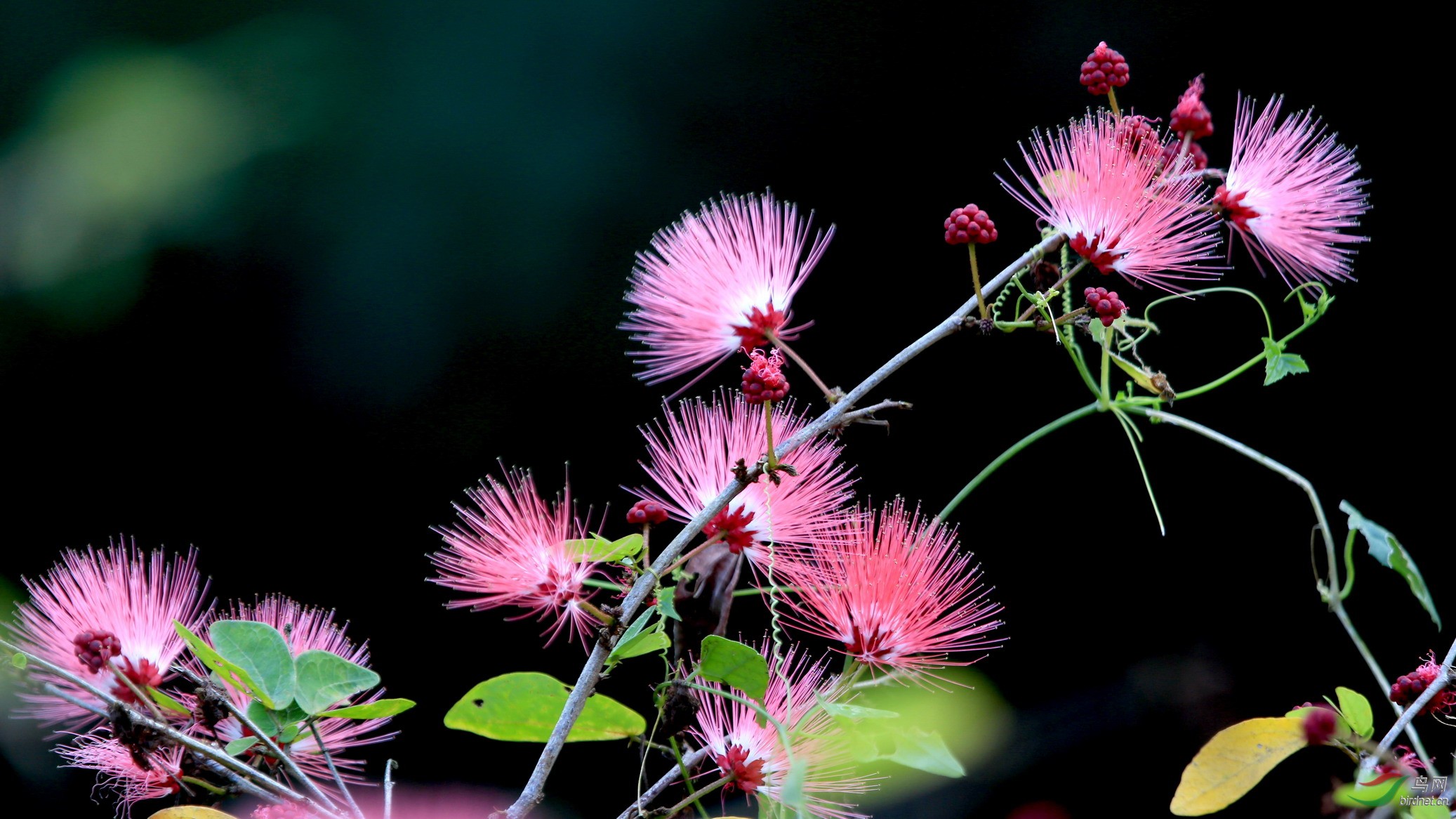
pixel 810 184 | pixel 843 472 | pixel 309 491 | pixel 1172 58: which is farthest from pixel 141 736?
pixel 1172 58

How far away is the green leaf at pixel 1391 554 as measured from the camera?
1.71ft

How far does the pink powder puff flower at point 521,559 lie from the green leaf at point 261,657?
83 mm

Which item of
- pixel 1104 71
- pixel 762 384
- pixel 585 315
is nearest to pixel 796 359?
pixel 762 384

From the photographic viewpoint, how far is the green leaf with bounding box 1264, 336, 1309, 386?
1.98 ft

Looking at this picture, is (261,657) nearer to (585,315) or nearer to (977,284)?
(977,284)

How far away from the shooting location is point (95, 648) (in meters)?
A: 0.55

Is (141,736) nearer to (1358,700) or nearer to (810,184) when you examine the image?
(1358,700)

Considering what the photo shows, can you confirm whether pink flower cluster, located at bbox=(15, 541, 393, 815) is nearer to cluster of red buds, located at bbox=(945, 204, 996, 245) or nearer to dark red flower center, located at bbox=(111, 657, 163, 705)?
dark red flower center, located at bbox=(111, 657, 163, 705)

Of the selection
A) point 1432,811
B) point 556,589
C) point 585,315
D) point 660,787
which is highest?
point 585,315

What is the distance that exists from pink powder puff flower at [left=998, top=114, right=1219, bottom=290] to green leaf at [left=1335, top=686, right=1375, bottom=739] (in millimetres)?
226

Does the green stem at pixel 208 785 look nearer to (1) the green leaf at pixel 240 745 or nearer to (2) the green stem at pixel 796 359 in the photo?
(1) the green leaf at pixel 240 745

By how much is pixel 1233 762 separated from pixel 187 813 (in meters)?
0.49

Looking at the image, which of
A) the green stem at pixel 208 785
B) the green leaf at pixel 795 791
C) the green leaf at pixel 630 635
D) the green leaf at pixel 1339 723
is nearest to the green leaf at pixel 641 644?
the green leaf at pixel 630 635

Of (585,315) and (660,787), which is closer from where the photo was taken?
(660,787)
